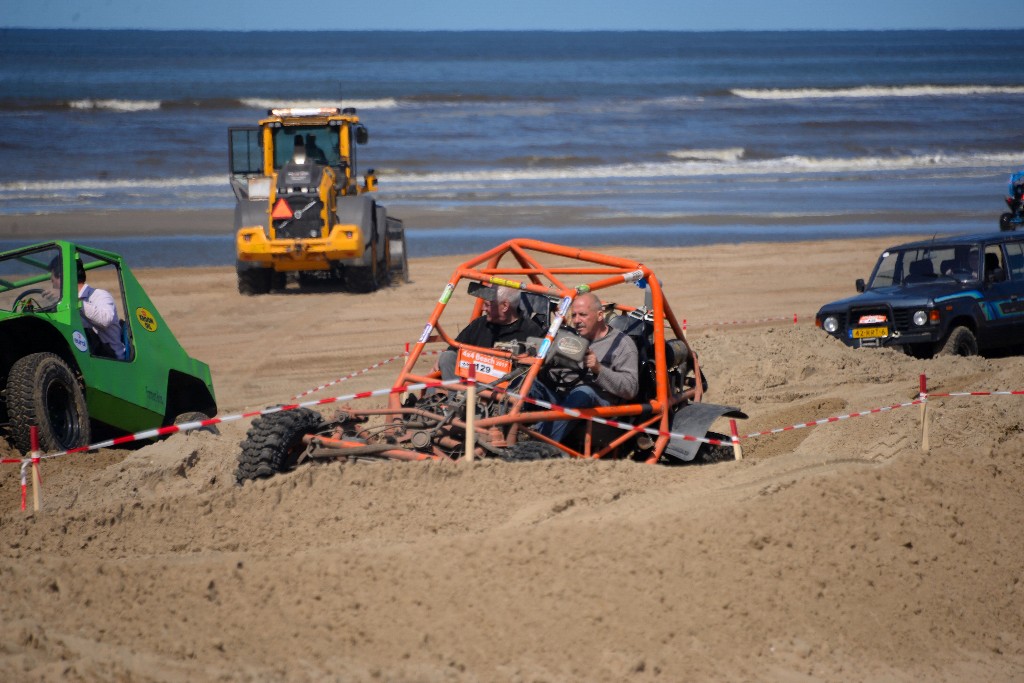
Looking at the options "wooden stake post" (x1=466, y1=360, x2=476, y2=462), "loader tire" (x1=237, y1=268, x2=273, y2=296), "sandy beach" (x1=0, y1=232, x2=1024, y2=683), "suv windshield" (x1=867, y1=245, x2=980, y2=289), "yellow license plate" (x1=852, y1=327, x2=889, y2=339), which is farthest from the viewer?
"loader tire" (x1=237, y1=268, x2=273, y2=296)

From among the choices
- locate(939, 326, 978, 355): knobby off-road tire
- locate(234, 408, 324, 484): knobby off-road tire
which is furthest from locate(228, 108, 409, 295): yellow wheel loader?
locate(234, 408, 324, 484): knobby off-road tire

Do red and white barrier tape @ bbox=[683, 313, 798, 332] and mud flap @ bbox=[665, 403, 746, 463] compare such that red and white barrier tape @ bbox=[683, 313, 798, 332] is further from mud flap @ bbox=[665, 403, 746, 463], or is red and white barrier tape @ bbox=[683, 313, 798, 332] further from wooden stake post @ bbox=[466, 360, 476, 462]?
wooden stake post @ bbox=[466, 360, 476, 462]

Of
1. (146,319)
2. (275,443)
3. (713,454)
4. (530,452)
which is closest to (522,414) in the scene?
(530,452)

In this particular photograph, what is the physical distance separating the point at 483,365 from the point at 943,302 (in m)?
6.29

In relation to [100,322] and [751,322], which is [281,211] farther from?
[100,322]

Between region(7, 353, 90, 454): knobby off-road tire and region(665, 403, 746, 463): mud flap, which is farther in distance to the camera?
region(665, 403, 746, 463): mud flap

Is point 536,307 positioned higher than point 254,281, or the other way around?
point 536,307

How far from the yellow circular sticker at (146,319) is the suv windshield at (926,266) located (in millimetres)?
7556

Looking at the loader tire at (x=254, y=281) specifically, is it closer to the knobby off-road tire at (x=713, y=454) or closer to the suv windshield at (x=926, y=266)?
the suv windshield at (x=926, y=266)

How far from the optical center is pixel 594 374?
24.4 feet

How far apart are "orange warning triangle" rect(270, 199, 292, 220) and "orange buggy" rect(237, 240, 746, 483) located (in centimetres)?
809

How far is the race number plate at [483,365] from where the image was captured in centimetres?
750

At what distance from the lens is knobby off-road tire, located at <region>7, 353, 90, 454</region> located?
23.7 ft

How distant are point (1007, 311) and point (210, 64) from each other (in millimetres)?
79898
